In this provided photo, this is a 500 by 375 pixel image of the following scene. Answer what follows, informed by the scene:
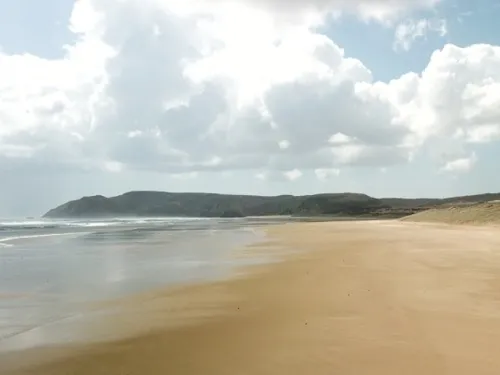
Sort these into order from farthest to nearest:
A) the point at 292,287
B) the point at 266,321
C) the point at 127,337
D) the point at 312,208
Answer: the point at 312,208
the point at 292,287
the point at 266,321
the point at 127,337

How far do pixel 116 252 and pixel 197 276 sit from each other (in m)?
10.4

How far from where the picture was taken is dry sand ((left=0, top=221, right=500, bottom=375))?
21.4 feet

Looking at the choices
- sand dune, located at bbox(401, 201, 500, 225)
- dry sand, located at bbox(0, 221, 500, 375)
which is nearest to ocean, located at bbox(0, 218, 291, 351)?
dry sand, located at bbox(0, 221, 500, 375)

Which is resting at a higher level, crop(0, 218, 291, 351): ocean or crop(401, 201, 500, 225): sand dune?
crop(401, 201, 500, 225): sand dune

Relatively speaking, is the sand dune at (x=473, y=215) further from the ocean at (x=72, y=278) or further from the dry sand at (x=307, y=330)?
the dry sand at (x=307, y=330)

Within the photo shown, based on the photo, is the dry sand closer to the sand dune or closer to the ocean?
the ocean

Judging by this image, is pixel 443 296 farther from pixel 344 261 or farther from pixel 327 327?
pixel 344 261

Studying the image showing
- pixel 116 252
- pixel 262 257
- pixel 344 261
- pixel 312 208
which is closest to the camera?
pixel 344 261

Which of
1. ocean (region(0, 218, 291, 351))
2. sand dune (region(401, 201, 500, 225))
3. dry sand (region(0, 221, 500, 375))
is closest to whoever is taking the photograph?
dry sand (region(0, 221, 500, 375))

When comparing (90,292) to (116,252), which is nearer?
(90,292)

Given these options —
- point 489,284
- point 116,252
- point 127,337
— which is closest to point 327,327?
point 127,337

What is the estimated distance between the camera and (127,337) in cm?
809

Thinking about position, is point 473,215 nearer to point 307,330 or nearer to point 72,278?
point 72,278

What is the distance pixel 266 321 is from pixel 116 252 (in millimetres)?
16999
